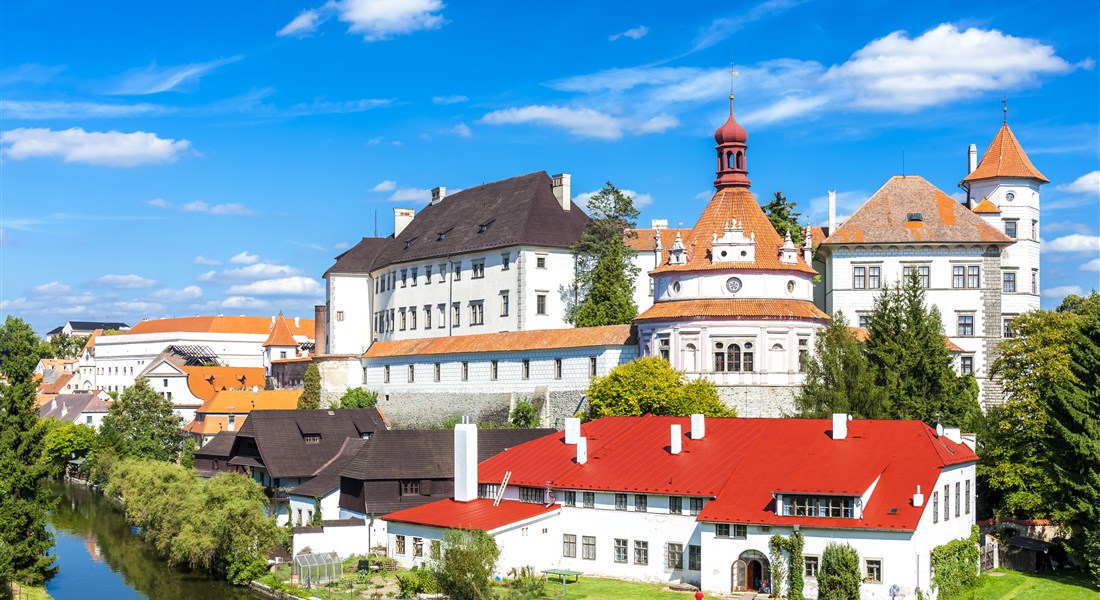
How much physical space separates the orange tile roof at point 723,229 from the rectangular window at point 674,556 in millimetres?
18740

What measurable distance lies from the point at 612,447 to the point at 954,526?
11117 millimetres

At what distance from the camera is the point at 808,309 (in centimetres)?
5175

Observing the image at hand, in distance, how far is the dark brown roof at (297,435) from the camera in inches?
2068

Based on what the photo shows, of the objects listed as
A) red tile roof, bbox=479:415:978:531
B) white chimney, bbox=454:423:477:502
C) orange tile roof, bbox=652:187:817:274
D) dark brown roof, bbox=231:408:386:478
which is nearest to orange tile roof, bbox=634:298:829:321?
orange tile roof, bbox=652:187:817:274

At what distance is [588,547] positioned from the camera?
37.8 meters

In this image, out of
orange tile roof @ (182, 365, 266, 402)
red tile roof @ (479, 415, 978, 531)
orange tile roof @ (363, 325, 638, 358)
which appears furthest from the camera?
orange tile roof @ (182, 365, 266, 402)

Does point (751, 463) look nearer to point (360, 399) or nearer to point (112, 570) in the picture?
point (112, 570)

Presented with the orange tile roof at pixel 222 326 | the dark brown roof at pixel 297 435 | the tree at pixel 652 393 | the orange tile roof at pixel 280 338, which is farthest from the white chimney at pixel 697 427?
the orange tile roof at pixel 222 326

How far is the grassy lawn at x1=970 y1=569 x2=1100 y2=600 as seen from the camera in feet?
111

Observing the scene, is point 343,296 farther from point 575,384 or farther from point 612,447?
point 612,447

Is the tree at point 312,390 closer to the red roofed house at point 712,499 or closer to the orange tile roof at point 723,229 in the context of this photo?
the orange tile roof at point 723,229

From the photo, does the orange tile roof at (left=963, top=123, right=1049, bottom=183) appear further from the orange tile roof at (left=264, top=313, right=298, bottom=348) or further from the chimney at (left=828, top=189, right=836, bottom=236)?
the orange tile roof at (left=264, top=313, right=298, bottom=348)

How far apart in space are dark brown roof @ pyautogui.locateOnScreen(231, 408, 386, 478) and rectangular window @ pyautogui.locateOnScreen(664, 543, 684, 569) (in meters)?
18.9

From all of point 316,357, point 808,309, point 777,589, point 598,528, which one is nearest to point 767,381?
point 808,309
